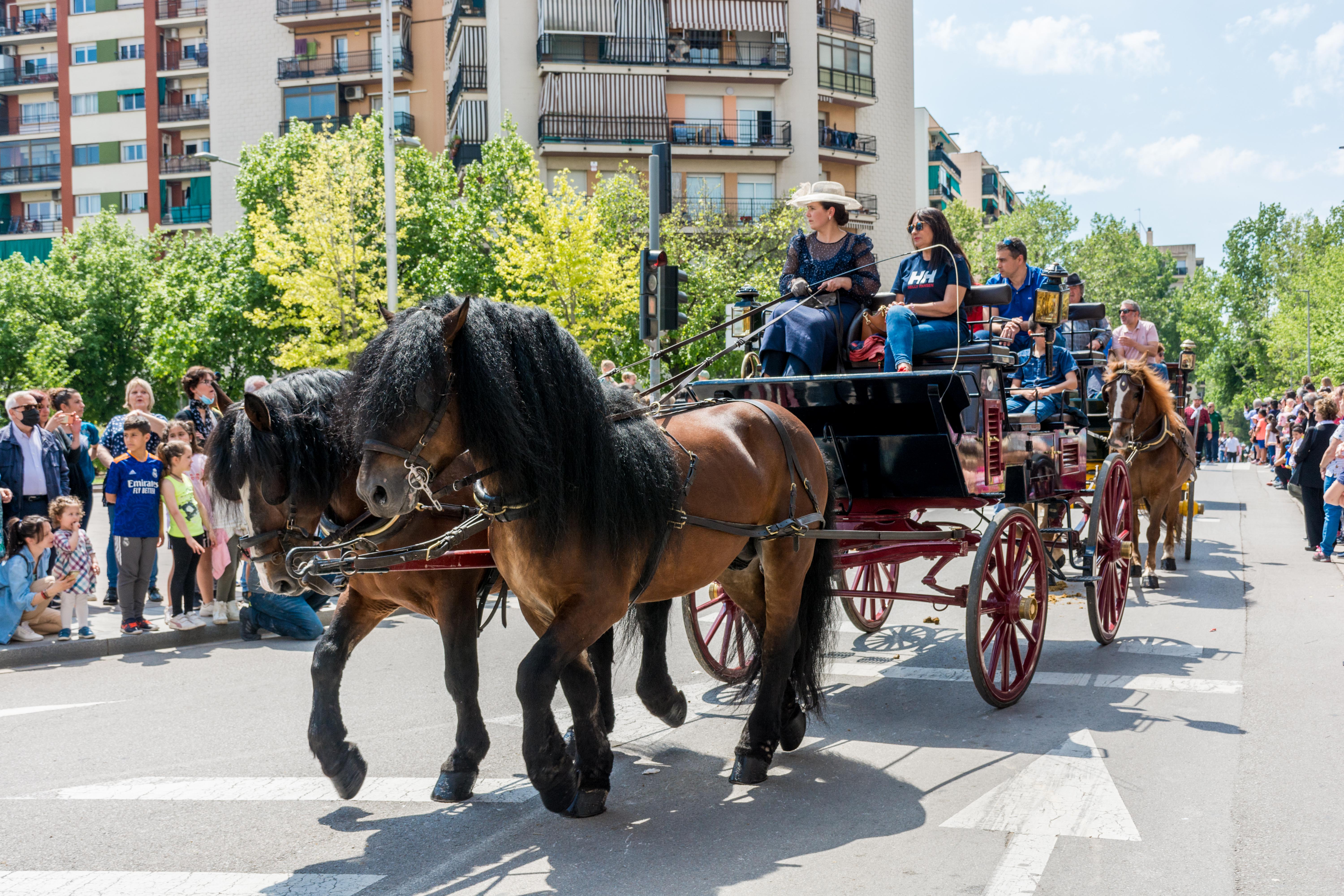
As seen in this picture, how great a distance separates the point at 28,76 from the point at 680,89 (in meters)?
37.4

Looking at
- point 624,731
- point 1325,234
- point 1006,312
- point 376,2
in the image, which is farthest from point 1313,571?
point 1325,234

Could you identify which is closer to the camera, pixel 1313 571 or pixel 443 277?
pixel 1313 571

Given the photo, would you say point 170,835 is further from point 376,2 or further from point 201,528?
point 376,2

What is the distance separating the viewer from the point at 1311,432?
1390 centimetres

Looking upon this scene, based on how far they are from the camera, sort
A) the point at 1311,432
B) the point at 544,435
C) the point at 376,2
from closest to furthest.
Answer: the point at 544,435 < the point at 1311,432 < the point at 376,2

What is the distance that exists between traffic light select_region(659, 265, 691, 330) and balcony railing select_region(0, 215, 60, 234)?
57197 mm

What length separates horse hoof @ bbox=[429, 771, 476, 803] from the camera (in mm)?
4957

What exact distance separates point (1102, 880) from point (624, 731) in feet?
9.14

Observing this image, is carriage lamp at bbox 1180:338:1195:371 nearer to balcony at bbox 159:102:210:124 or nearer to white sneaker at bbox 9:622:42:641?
white sneaker at bbox 9:622:42:641

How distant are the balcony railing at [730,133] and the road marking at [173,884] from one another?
4152 cm

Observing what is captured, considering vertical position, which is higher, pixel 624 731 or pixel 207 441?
pixel 207 441

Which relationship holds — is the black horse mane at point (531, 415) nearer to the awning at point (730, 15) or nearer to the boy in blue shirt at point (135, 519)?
the boy in blue shirt at point (135, 519)

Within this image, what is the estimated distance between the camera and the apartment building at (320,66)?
50219mm

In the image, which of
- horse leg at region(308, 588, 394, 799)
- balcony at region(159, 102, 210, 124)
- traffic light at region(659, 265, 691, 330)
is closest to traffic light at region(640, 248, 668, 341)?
traffic light at region(659, 265, 691, 330)
